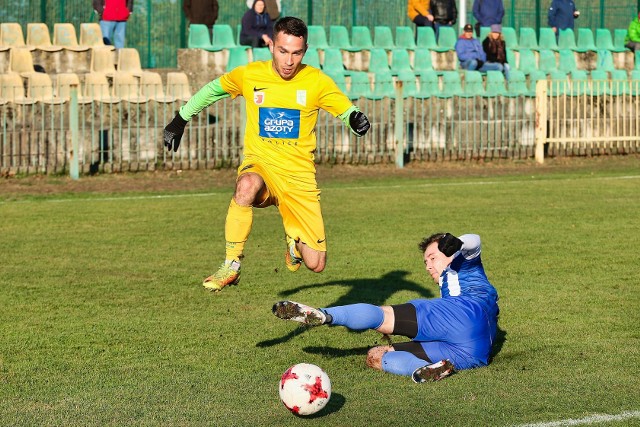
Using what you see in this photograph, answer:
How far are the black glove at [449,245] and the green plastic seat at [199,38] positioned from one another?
17876 millimetres

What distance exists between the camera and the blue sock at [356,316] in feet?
23.3

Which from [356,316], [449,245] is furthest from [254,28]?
[356,316]

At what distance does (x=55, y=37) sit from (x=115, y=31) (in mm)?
1335

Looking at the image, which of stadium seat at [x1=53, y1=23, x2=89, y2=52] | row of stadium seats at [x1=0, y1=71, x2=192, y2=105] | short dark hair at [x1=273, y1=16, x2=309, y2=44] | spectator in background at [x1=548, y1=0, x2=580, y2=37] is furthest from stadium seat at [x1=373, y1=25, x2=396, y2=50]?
short dark hair at [x1=273, y1=16, x2=309, y2=44]

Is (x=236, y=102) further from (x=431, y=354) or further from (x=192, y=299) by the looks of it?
(x=431, y=354)

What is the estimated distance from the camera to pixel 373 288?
10.7 metres

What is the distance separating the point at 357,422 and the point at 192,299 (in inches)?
167

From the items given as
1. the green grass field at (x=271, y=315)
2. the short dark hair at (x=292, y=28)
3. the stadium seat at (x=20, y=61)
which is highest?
the stadium seat at (x=20, y=61)

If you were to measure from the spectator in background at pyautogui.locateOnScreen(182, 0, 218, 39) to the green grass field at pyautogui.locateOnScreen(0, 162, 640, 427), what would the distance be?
348 inches

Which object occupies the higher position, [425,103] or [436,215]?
[425,103]

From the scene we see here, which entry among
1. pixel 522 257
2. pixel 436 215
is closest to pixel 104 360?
pixel 522 257

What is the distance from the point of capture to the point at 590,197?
1777 cm

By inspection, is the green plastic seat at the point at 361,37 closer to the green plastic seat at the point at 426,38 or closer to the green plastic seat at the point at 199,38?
the green plastic seat at the point at 426,38

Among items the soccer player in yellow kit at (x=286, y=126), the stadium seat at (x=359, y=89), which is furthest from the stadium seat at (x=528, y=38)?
the soccer player in yellow kit at (x=286, y=126)
